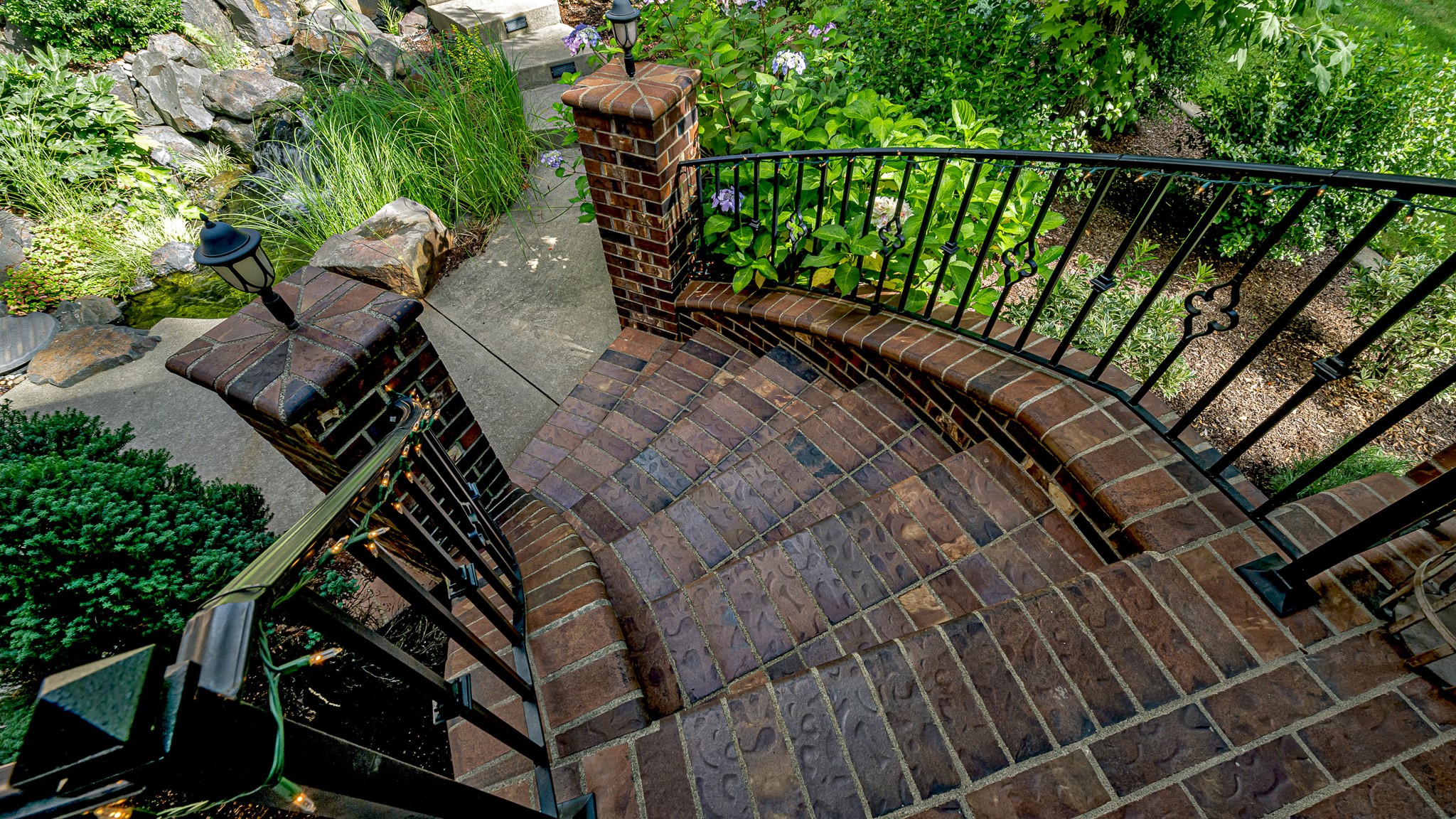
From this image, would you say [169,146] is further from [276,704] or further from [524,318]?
[276,704]

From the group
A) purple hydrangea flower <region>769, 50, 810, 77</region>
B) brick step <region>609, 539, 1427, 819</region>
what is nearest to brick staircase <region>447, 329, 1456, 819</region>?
brick step <region>609, 539, 1427, 819</region>

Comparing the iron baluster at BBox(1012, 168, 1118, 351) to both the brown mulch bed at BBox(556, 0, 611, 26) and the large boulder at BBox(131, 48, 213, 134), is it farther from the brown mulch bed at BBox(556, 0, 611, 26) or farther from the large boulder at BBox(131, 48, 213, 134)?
the large boulder at BBox(131, 48, 213, 134)

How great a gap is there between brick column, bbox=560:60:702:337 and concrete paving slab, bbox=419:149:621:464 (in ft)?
1.85

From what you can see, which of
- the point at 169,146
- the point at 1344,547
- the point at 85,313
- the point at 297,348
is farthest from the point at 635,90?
the point at 169,146

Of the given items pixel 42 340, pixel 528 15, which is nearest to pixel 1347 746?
pixel 42 340

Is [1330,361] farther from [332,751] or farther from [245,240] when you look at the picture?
[245,240]

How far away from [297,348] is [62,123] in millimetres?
7008

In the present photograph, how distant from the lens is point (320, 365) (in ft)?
5.35

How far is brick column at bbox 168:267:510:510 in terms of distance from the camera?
1611 mm

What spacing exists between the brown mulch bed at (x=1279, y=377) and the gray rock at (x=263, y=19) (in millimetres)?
10941

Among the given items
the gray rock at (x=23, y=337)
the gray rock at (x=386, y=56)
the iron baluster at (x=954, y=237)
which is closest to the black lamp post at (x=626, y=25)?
the iron baluster at (x=954, y=237)

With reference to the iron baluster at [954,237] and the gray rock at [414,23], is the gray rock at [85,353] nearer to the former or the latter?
the iron baluster at [954,237]

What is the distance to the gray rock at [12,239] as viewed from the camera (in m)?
4.88

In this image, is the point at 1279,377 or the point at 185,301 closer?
the point at 1279,377
